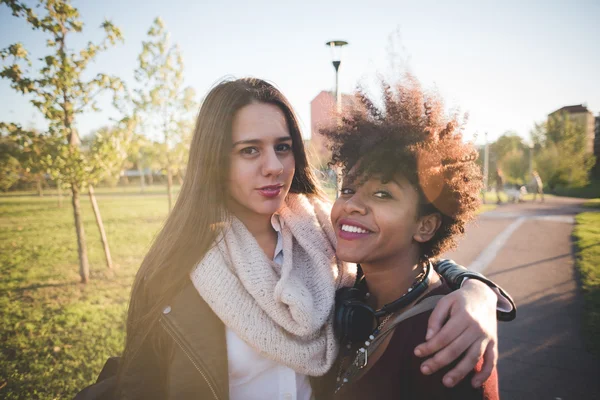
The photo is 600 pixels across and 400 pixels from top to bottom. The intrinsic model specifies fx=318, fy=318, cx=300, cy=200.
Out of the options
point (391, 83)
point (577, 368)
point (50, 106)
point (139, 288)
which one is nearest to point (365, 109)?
point (391, 83)

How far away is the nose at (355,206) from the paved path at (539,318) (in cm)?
93

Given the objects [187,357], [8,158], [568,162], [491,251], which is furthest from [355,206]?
[568,162]

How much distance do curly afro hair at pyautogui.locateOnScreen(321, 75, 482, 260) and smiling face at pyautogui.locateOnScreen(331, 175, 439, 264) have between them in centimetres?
6

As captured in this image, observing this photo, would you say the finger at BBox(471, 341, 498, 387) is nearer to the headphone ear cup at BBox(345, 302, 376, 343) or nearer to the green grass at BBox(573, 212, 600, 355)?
the headphone ear cup at BBox(345, 302, 376, 343)

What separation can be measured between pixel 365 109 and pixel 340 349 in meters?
1.48

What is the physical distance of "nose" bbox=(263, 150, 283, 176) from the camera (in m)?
1.93

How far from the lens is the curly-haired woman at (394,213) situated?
166 centimetres

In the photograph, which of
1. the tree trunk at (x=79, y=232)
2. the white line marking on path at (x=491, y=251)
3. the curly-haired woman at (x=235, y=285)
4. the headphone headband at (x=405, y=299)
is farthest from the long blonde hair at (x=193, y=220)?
the tree trunk at (x=79, y=232)

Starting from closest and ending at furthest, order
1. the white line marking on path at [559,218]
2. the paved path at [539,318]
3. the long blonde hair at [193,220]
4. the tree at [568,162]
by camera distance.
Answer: the long blonde hair at [193,220] → the paved path at [539,318] → the white line marking on path at [559,218] → the tree at [568,162]

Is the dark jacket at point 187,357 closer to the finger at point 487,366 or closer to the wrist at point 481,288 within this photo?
the wrist at point 481,288

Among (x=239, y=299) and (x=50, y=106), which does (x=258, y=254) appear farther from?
(x=50, y=106)

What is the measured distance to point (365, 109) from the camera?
1.96 m

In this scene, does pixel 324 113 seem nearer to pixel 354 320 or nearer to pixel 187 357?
pixel 354 320

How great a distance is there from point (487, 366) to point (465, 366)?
143 millimetres
